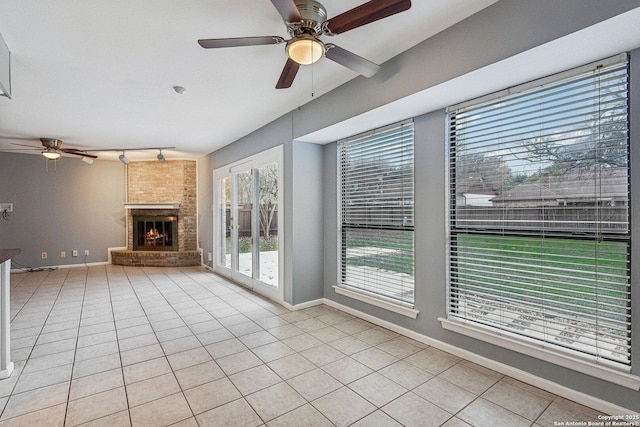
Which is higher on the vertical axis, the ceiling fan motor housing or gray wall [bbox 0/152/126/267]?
the ceiling fan motor housing

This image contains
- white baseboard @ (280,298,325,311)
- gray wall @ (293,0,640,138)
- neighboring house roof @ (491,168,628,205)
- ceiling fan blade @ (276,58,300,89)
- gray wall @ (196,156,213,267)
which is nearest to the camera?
gray wall @ (293,0,640,138)

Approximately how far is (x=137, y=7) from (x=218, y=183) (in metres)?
4.47

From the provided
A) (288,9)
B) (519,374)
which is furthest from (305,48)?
(519,374)

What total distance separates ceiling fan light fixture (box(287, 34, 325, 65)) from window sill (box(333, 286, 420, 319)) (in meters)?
2.47

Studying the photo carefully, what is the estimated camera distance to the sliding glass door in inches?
177

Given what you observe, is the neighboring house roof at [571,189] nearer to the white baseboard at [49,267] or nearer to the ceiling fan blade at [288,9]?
the ceiling fan blade at [288,9]

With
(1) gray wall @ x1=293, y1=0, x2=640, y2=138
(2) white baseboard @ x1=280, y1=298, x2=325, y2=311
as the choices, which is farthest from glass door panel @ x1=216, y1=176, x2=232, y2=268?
(1) gray wall @ x1=293, y1=0, x2=640, y2=138

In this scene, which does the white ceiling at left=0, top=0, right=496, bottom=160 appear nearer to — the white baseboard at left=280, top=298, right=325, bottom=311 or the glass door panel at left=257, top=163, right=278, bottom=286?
the glass door panel at left=257, top=163, right=278, bottom=286

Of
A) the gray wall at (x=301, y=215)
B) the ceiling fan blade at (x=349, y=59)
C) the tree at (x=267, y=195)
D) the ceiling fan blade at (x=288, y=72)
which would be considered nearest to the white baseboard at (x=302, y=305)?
the gray wall at (x=301, y=215)

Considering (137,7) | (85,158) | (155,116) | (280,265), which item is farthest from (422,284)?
(85,158)

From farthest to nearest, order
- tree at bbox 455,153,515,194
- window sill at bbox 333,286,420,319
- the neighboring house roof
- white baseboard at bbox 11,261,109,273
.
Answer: white baseboard at bbox 11,261,109,273
window sill at bbox 333,286,420,319
tree at bbox 455,153,515,194
the neighboring house roof

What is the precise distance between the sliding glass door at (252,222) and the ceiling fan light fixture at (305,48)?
7.67 feet

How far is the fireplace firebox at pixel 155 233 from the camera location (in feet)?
24.0

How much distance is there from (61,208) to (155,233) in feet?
6.53
